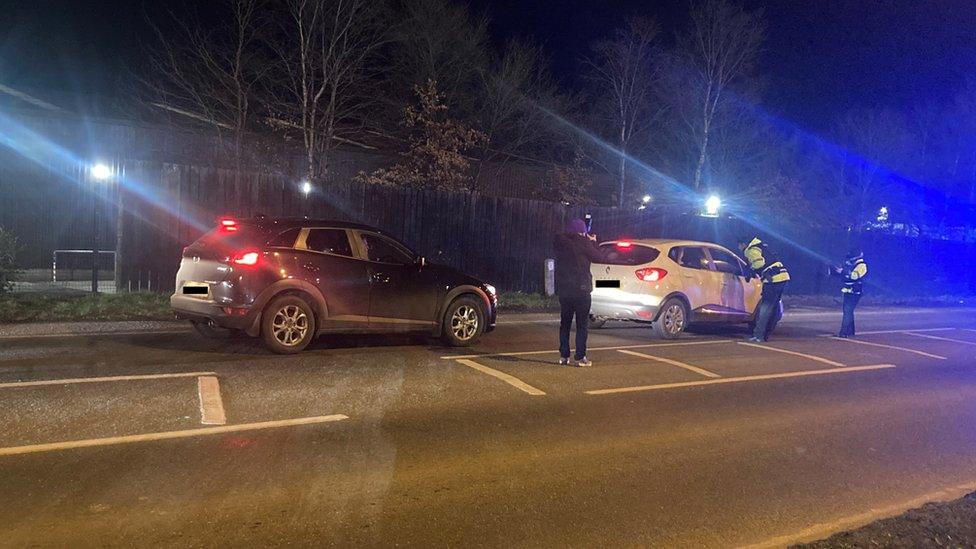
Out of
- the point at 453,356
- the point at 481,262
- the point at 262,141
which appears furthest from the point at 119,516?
the point at 262,141

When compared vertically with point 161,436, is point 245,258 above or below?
above

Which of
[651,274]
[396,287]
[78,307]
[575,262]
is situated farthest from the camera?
[651,274]

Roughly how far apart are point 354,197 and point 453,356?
7373mm

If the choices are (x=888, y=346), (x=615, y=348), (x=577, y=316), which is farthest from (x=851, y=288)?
(x=577, y=316)

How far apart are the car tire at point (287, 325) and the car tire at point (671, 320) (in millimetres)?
5616

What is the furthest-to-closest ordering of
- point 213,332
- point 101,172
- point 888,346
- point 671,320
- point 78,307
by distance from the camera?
point 101,172 < point 888,346 < point 671,320 < point 78,307 < point 213,332

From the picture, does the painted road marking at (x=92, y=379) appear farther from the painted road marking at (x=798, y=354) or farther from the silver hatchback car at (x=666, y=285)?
the painted road marking at (x=798, y=354)

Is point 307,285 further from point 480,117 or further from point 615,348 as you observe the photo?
point 480,117

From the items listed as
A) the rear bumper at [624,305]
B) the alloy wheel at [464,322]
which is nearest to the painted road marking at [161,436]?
the alloy wheel at [464,322]

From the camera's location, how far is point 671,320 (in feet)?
36.7

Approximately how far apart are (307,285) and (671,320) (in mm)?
6019

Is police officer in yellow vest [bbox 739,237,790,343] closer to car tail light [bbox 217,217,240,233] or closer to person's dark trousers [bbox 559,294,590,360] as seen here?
person's dark trousers [bbox 559,294,590,360]

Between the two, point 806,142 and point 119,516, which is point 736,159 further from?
point 119,516

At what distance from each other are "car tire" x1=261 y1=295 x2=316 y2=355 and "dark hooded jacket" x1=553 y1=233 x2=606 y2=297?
9.95 feet
